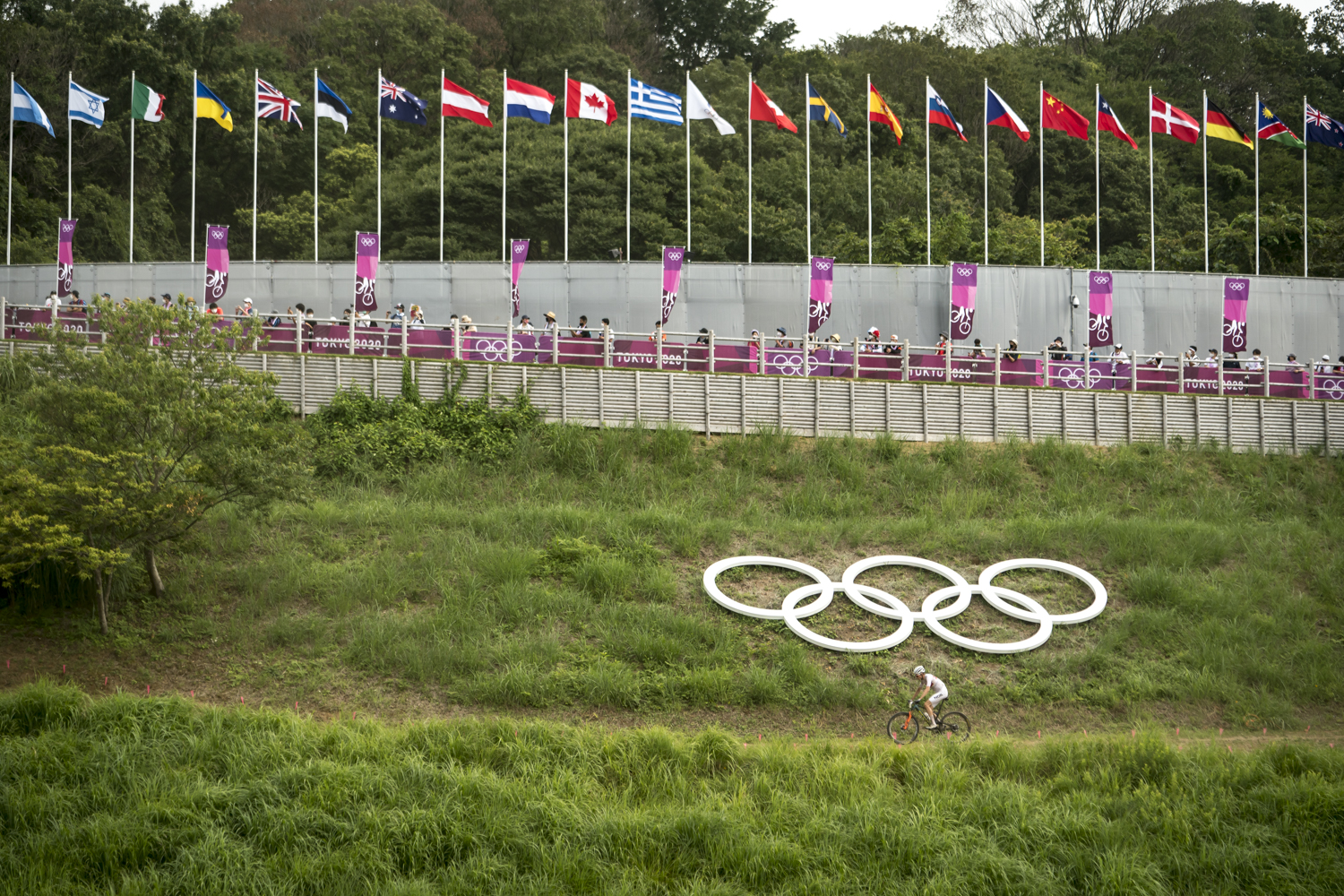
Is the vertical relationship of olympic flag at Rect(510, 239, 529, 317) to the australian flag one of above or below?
below

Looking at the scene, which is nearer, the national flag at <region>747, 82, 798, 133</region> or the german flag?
the national flag at <region>747, 82, 798, 133</region>

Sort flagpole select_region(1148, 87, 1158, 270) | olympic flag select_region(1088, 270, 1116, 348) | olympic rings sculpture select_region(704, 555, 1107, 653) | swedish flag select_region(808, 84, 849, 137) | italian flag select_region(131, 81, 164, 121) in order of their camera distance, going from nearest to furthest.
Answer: olympic rings sculpture select_region(704, 555, 1107, 653) < olympic flag select_region(1088, 270, 1116, 348) < swedish flag select_region(808, 84, 849, 137) < italian flag select_region(131, 81, 164, 121) < flagpole select_region(1148, 87, 1158, 270)

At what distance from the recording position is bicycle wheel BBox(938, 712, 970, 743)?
60.0 ft

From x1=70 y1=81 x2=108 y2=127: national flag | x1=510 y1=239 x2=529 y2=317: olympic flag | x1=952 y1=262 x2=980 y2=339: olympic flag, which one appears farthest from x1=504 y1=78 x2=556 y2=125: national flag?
x1=952 y1=262 x2=980 y2=339: olympic flag

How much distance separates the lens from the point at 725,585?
22141 mm

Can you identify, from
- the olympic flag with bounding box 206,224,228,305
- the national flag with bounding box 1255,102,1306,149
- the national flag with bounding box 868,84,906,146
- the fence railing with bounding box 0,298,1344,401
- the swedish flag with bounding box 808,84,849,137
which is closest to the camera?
the fence railing with bounding box 0,298,1344,401

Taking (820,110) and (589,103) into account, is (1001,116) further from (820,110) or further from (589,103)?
(589,103)

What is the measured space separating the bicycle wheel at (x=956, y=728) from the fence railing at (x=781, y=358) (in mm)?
11016

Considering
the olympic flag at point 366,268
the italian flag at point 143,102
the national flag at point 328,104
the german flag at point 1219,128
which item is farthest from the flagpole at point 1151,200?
the italian flag at point 143,102

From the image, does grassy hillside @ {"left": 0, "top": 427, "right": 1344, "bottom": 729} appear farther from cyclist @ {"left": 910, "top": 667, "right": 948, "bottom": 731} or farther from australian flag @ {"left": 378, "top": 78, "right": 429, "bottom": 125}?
australian flag @ {"left": 378, "top": 78, "right": 429, "bottom": 125}

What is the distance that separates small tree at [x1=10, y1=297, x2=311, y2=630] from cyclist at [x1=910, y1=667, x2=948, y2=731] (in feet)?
38.2

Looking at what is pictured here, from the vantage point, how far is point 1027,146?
5794 cm

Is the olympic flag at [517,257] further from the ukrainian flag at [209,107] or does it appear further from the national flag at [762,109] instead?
the ukrainian flag at [209,107]

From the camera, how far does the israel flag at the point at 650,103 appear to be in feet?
114
